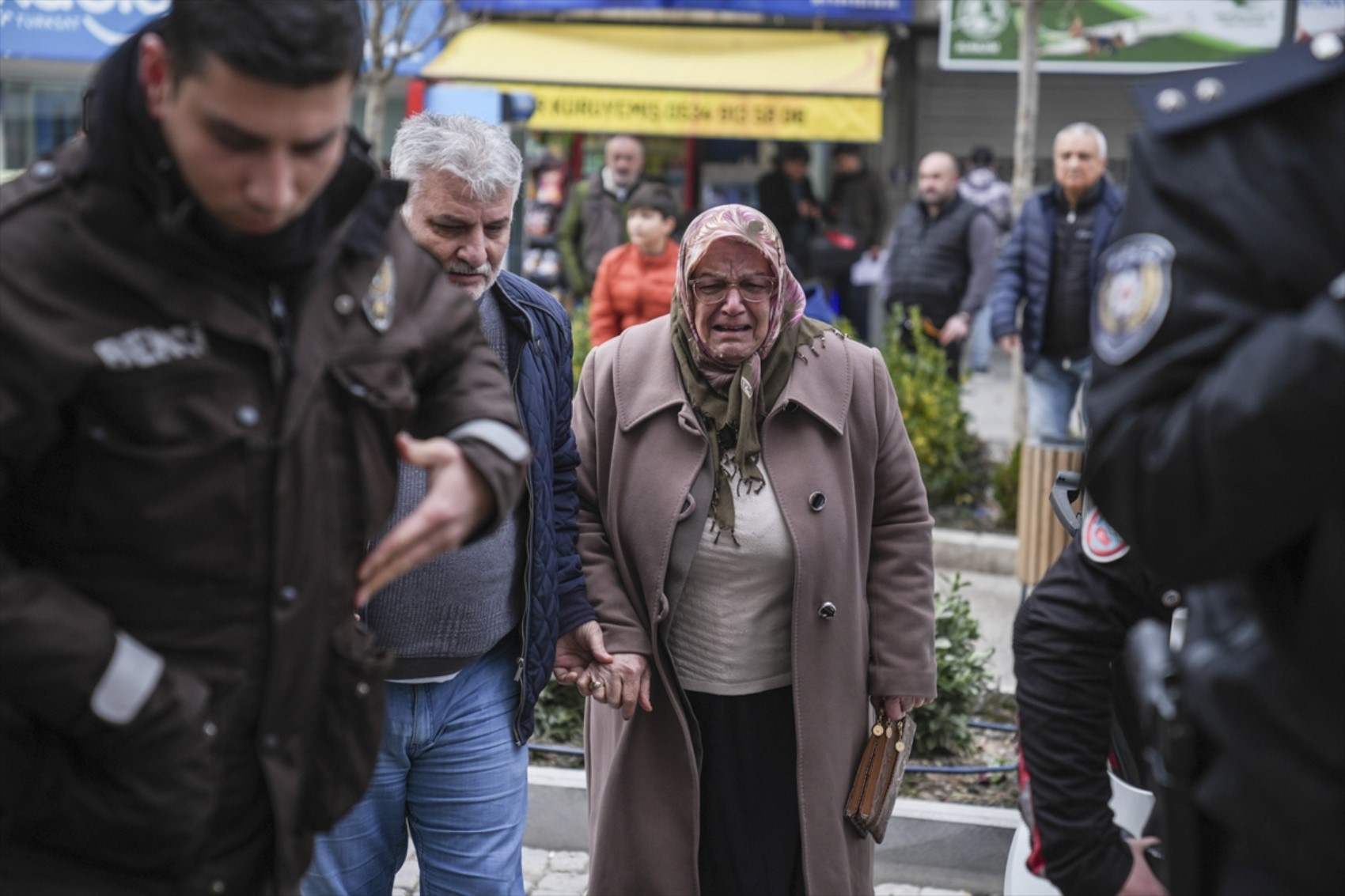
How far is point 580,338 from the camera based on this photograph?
8562 mm

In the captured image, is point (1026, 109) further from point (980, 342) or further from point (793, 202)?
point (793, 202)

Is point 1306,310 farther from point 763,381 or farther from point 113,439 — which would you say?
point 763,381

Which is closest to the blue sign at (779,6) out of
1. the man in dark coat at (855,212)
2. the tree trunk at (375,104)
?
the man in dark coat at (855,212)

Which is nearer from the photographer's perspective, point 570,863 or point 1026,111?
point 570,863

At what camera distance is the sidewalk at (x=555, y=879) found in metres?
4.37

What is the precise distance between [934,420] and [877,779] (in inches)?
188

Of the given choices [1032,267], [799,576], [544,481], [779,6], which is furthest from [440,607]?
[779,6]

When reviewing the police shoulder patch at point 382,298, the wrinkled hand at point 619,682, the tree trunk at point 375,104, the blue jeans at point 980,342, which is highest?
the tree trunk at point 375,104

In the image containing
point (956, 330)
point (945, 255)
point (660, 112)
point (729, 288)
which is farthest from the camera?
point (660, 112)

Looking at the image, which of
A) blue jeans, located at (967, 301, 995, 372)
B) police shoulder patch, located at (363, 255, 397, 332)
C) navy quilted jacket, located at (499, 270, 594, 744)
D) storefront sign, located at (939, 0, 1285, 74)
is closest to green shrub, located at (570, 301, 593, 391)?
blue jeans, located at (967, 301, 995, 372)

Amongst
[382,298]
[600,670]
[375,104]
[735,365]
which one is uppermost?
[375,104]

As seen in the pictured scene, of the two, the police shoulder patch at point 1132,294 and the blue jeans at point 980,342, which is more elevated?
the police shoulder patch at point 1132,294

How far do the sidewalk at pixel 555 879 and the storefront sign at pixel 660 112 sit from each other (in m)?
9.60

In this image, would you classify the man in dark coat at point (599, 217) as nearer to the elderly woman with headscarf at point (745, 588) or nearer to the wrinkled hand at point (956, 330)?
the wrinkled hand at point (956, 330)
